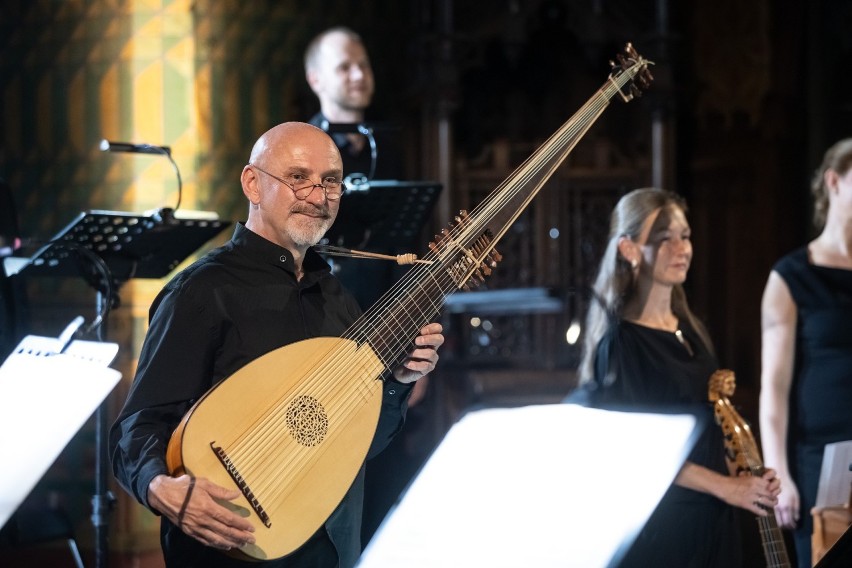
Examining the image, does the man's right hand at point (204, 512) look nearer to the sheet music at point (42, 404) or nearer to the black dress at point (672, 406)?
the sheet music at point (42, 404)

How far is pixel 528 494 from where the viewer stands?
1.96 m

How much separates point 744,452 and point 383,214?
4.47 feet

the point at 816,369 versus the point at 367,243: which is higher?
the point at 367,243

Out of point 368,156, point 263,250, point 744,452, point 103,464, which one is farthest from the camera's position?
point 368,156

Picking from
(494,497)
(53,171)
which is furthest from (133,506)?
(494,497)

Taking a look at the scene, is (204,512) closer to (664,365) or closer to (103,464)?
(664,365)

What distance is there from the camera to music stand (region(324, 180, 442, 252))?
3.48 m

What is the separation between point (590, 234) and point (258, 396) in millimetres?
3680

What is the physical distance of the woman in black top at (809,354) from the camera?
11.1ft

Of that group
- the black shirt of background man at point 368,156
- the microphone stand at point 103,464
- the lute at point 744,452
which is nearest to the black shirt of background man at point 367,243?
the black shirt of background man at point 368,156

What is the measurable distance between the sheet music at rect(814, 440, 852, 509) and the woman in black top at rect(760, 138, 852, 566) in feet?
0.43

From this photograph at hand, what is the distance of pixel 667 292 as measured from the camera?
3240mm

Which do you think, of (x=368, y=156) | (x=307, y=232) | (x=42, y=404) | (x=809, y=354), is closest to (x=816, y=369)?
(x=809, y=354)

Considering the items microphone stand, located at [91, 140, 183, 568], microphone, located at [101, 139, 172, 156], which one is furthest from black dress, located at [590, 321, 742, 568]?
microphone, located at [101, 139, 172, 156]
